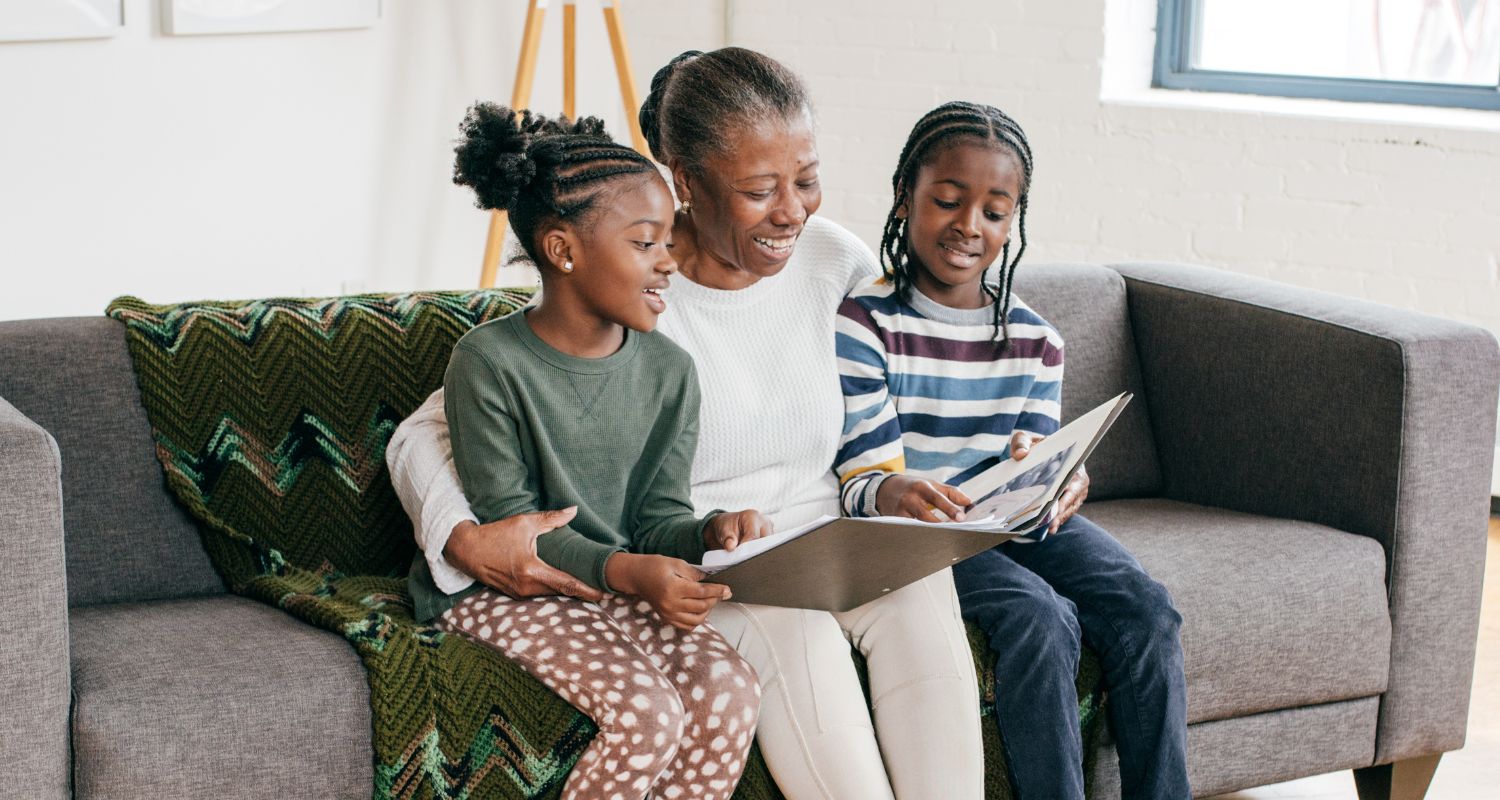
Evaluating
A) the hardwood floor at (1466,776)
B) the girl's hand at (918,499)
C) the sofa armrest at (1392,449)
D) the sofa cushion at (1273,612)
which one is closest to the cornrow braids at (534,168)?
the girl's hand at (918,499)

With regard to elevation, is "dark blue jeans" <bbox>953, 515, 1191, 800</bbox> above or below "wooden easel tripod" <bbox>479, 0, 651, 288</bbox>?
below

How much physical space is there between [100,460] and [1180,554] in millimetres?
1304

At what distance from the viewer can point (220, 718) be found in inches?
64.4

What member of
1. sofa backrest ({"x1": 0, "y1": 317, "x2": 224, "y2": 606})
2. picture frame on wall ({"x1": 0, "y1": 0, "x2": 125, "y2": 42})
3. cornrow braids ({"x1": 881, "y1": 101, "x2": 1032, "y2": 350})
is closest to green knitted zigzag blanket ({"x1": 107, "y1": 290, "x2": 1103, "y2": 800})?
sofa backrest ({"x1": 0, "y1": 317, "x2": 224, "y2": 606})

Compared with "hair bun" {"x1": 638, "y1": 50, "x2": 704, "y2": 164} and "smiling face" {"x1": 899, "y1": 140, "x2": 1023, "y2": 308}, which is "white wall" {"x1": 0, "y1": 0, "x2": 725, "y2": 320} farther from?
"smiling face" {"x1": 899, "y1": 140, "x2": 1023, "y2": 308}

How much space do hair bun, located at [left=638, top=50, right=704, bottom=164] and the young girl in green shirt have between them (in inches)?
5.9

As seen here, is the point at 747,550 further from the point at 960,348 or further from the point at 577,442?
the point at 960,348

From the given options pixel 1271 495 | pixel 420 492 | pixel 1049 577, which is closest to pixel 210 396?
pixel 420 492

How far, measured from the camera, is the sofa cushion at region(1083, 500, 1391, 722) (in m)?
2.03

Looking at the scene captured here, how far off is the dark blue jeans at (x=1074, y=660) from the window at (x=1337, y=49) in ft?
7.66

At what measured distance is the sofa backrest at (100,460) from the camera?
193 cm

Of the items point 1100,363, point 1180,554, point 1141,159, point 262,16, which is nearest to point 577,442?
point 1180,554

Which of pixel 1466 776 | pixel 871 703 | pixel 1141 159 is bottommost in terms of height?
pixel 1466 776

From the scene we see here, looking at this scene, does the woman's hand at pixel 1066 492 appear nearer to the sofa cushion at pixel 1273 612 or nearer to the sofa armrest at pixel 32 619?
the sofa cushion at pixel 1273 612
